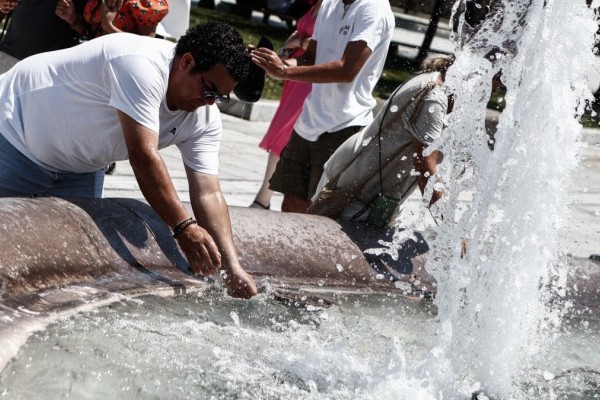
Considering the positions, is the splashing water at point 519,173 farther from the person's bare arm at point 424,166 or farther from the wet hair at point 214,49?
the wet hair at point 214,49

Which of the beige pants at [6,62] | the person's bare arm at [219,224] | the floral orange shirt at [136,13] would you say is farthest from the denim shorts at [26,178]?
the beige pants at [6,62]

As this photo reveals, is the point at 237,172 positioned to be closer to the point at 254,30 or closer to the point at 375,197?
the point at 375,197

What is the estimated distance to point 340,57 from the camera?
538 centimetres

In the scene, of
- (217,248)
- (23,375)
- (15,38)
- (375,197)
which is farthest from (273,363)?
(15,38)

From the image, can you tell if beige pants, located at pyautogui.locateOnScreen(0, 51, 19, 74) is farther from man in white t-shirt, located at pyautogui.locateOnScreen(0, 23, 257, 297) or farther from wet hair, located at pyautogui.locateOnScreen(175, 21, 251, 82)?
wet hair, located at pyautogui.locateOnScreen(175, 21, 251, 82)

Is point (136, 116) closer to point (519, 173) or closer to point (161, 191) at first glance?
point (161, 191)

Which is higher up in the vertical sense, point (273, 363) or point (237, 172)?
point (273, 363)

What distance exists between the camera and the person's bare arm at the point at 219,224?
3816 millimetres

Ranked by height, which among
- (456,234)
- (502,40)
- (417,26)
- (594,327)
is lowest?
(417,26)

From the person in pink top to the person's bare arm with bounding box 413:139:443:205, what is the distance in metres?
1.67

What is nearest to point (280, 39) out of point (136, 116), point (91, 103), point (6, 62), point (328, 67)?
point (6, 62)

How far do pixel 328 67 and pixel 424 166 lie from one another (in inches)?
33.5

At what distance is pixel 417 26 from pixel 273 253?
15221 mm

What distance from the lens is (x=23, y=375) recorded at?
2854 millimetres
